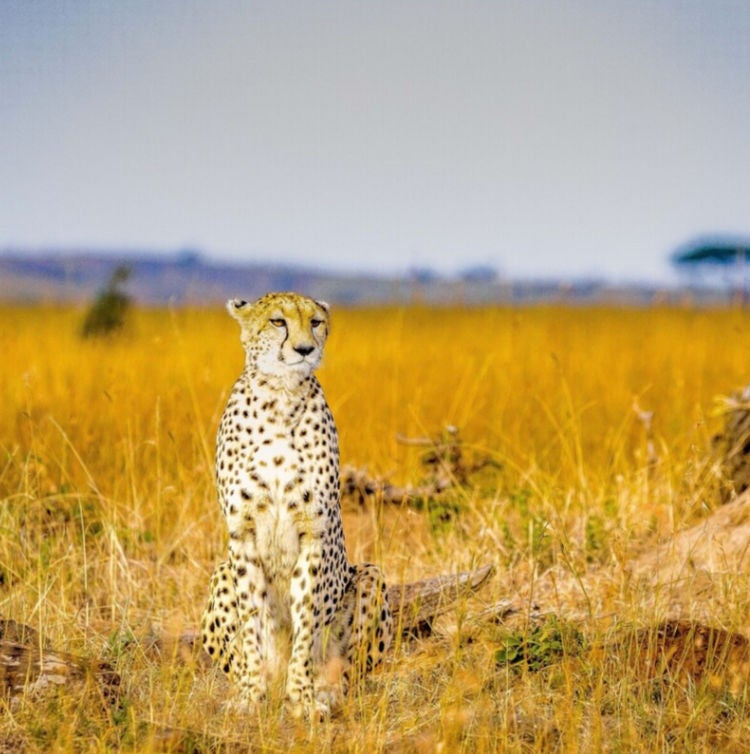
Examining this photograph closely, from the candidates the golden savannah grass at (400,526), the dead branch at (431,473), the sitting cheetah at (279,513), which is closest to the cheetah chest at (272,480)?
the sitting cheetah at (279,513)

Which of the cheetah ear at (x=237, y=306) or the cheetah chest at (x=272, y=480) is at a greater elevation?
the cheetah ear at (x=237, y=306)

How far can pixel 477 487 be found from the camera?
17.6 feet

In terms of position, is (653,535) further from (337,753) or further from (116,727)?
(116,727)

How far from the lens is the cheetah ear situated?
313cm

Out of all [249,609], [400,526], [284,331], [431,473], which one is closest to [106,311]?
[431,473]

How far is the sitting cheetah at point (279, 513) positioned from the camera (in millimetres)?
3182

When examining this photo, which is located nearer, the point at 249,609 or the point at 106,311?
the point at 249,609

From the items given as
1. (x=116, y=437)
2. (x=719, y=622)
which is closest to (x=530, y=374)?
(x=116, y=437)

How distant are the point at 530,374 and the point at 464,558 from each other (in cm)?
314

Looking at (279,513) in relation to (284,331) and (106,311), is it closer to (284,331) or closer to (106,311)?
(284,331)

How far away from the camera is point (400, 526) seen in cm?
522

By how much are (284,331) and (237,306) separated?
171mm

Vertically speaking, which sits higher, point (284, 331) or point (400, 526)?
point (284, 331)

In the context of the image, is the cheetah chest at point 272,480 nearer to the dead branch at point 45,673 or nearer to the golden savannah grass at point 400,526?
the golden savannah grass at point 400,526
